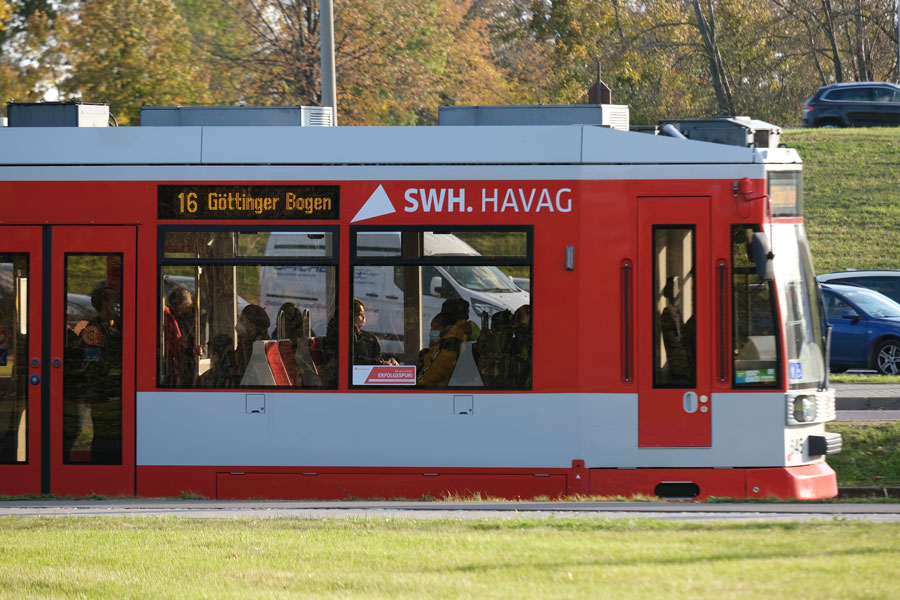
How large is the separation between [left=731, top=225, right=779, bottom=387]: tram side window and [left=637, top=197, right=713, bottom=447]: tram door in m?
0.22

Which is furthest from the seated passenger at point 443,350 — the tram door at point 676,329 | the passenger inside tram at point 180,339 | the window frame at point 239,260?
the passenger inside tram at point 180,339

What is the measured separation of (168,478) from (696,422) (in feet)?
13.7

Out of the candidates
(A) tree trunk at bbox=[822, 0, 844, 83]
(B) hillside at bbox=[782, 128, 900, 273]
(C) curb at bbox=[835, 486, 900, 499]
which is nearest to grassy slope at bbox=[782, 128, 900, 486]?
(B) hillside at bbox=[782, 128, 900, 273]

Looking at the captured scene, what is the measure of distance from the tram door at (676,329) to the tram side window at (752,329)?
0.22 meters

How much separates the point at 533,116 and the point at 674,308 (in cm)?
210

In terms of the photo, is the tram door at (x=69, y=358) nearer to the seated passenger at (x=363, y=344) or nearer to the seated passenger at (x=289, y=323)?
the seated passenger at (x=289, y=323)

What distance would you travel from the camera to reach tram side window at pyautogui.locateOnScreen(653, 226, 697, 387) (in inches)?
367

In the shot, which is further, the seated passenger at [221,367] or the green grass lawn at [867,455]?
the green grass lawn at [867,455]

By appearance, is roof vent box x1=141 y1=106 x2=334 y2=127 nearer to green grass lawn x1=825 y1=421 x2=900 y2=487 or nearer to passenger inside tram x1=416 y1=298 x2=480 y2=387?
passenger inside tram x1=416 y1=298 x2=480 y2=387

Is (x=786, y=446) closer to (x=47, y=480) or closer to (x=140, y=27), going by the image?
(x=47, y=480)

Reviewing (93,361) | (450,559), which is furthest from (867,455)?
(93,361)

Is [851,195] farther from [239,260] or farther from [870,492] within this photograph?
[239,260]

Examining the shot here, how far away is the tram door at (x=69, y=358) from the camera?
9.76 m

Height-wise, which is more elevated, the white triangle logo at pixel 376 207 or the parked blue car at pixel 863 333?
the white triangle logo at pixel 376 207
